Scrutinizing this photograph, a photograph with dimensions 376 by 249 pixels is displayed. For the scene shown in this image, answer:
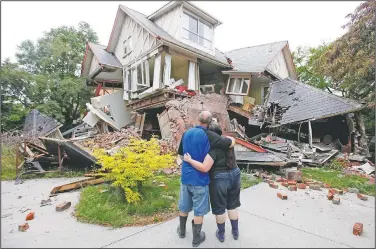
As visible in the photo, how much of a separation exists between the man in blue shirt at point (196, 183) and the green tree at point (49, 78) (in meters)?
15.7

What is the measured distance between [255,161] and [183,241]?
4.91m

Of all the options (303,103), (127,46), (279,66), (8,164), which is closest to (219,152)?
(8,164)

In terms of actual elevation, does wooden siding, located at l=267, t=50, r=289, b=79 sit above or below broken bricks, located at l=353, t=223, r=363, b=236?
above

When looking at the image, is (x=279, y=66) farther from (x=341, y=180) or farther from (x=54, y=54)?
(x=54, y=54)

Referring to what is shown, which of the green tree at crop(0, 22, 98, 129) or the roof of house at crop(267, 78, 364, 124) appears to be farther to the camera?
the green tree at crop(0, 22, 98, 129)

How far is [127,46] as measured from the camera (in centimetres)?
1395

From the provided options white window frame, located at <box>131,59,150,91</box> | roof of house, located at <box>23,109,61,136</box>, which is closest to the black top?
white window frame, located at <box>131,59,150,91</box>

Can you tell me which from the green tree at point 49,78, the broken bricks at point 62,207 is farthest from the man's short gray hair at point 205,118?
the green tree at point 49,78

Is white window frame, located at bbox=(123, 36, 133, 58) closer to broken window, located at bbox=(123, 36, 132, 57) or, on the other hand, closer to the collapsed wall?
broken window, located at bbox=(123, 36, 132, 57)

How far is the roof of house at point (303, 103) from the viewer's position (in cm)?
961

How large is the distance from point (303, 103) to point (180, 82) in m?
6.68

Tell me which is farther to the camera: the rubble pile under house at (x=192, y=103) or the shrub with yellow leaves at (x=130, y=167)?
the rubble pile under house at (x=192, y=103)

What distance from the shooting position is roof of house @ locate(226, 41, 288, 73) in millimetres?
14180

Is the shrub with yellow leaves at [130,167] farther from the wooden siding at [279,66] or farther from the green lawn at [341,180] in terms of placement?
the wooden siding at [279,66]
